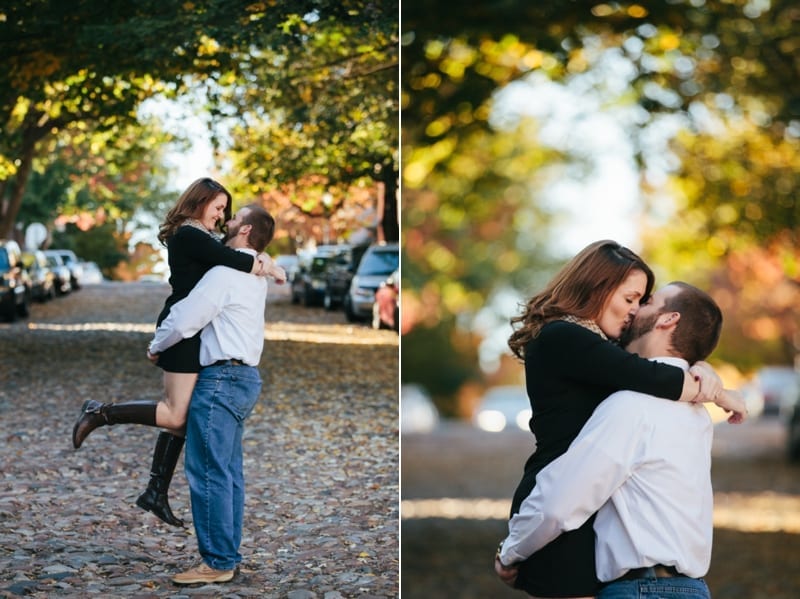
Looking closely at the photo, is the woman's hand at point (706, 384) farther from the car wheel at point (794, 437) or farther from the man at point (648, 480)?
the car wheel at point (794, 437)

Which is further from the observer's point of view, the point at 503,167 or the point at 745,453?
the point at 745,453

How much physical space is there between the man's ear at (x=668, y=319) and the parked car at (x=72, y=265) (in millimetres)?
3267

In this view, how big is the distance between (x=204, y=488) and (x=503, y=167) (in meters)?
10.4

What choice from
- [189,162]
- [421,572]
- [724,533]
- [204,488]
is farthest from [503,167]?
[204,488]

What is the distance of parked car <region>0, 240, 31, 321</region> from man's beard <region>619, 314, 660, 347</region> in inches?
129

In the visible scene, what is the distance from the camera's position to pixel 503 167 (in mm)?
14391

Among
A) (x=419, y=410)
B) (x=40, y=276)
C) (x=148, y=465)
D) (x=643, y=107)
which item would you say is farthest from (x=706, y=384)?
(x=419, y=410)

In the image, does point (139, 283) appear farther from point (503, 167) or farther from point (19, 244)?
point (503, 167)

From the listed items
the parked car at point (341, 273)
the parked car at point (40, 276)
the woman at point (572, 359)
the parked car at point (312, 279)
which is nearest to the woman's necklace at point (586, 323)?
the woman at point (572, 359)

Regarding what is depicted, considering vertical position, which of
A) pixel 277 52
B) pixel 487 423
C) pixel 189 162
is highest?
pixel 277 52

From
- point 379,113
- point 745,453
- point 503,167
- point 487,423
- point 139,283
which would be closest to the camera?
point 139,283

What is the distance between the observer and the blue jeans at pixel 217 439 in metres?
4.11

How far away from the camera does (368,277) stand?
5820 mm

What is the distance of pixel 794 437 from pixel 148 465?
14.2 metres
